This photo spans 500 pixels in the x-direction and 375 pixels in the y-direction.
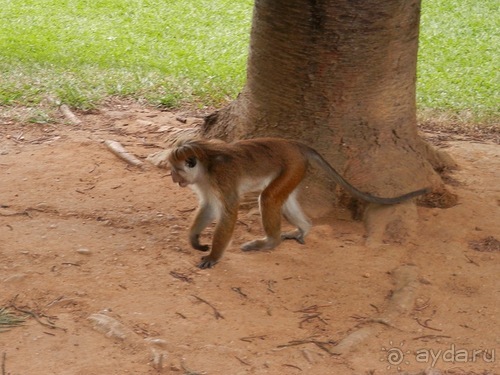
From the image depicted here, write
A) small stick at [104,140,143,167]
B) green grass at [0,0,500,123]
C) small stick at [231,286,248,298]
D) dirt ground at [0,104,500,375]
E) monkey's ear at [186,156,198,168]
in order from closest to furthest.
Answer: dirt ground at [0,104,500,375] → small stick at [231,286,248,298] → monkey's ear at [186,156,198,168] → small stick at [104,140,143,167] → green grass at [0,0,500,123]

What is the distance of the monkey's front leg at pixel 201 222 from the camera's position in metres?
6.47

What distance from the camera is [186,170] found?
6242mm

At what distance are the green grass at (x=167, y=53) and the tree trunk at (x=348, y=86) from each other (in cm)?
309

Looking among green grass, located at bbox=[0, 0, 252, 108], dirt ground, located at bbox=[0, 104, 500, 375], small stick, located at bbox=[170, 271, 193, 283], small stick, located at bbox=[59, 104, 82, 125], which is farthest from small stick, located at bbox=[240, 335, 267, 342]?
green grass, located at bbox=[0, 0, 252, 108]

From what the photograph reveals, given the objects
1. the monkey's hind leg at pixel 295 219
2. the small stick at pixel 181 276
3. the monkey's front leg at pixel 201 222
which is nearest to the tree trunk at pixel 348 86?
the monkey's hind leg at pixel 295 219

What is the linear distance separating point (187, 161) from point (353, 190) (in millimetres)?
1382

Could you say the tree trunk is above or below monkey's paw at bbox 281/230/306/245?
above

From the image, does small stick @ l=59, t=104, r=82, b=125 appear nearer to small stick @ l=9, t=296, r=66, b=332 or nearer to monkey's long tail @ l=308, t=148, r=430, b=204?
monkey's long tail @ l=308, t=148, r=430, b=204

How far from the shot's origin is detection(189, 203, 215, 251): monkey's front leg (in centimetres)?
647

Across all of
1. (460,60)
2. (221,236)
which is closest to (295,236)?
(221,236)

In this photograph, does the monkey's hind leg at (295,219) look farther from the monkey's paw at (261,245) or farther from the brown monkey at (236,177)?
the monkey's paw at (261,245)

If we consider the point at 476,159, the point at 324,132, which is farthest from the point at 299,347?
the point at 476,159

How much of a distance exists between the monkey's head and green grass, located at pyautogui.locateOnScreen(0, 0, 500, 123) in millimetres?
3978

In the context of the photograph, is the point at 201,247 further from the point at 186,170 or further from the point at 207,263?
the point at 186,170
